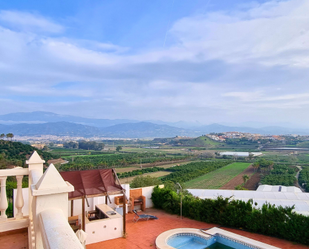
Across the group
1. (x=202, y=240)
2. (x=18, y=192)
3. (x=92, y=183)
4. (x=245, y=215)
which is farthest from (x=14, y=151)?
(x=18, y=192)

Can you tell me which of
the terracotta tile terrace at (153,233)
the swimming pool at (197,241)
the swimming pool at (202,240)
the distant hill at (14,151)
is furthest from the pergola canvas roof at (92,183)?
the distant hill at (14,151)

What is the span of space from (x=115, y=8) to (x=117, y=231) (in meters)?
9.52

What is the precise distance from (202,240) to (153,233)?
1689mm

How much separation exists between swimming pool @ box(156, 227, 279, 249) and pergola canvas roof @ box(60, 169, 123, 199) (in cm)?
228

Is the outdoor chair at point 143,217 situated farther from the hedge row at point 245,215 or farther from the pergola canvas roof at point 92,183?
the pergola canvas roof at point 92,183

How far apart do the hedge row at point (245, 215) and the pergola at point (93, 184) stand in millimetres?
3241

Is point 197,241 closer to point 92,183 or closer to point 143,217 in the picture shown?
point 143,217

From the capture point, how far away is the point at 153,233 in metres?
8.34

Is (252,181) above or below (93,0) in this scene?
below

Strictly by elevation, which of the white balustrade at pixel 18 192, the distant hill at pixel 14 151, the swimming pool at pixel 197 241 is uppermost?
the white balustrade at pixel 18 192

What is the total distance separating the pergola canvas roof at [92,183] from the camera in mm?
7323

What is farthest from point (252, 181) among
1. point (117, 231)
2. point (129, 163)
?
point (117, 231)

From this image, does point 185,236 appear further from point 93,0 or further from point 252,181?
point 252,181

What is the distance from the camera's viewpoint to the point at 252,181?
33188mm
